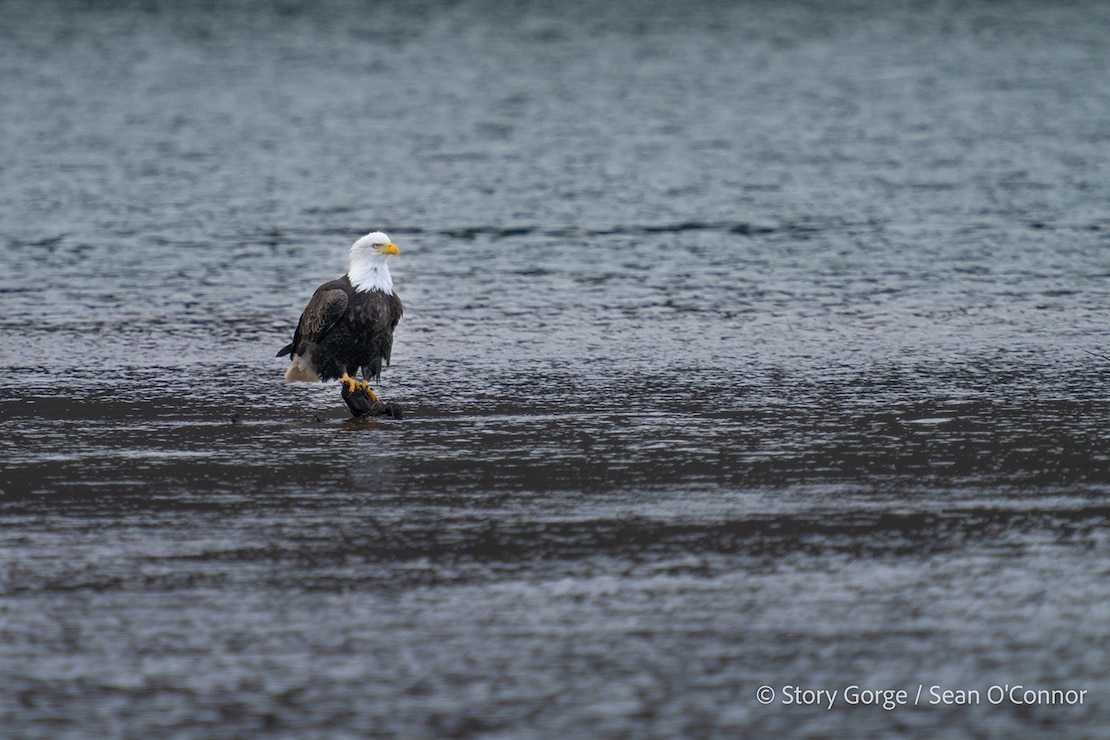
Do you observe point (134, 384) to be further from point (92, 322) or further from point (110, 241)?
point (110, 241)

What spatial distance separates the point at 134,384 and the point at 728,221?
8.32m

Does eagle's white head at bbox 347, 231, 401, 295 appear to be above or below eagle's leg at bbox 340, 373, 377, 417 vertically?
above

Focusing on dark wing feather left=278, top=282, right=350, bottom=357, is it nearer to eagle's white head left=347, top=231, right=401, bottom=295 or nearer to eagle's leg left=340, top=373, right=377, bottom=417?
eagle's white head left=347, top=231, right=401, bottom=295

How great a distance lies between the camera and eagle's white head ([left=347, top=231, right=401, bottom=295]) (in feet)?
29.5

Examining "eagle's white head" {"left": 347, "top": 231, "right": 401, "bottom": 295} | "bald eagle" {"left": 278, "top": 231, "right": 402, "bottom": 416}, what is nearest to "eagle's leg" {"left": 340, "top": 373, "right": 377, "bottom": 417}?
"bald eagle" {"left": 278, "top": 231, "right": 402, "bottom": 416}

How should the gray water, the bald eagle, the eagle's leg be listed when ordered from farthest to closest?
the bald eagle → the eagle's leg → the gray water

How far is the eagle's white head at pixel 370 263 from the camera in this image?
354 inches

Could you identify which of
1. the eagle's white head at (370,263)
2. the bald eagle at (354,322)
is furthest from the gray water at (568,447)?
the eagle's white head at (370,263)

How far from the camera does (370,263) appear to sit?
356 inches

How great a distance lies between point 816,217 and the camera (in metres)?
16.6

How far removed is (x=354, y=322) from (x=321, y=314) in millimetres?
189

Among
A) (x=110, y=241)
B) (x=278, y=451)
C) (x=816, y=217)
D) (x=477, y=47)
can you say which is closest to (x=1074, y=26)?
(x=477, y=47)

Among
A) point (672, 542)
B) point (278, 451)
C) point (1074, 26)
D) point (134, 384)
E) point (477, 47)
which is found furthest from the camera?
point (1074, 26)

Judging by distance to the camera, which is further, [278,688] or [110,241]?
[110,241]
